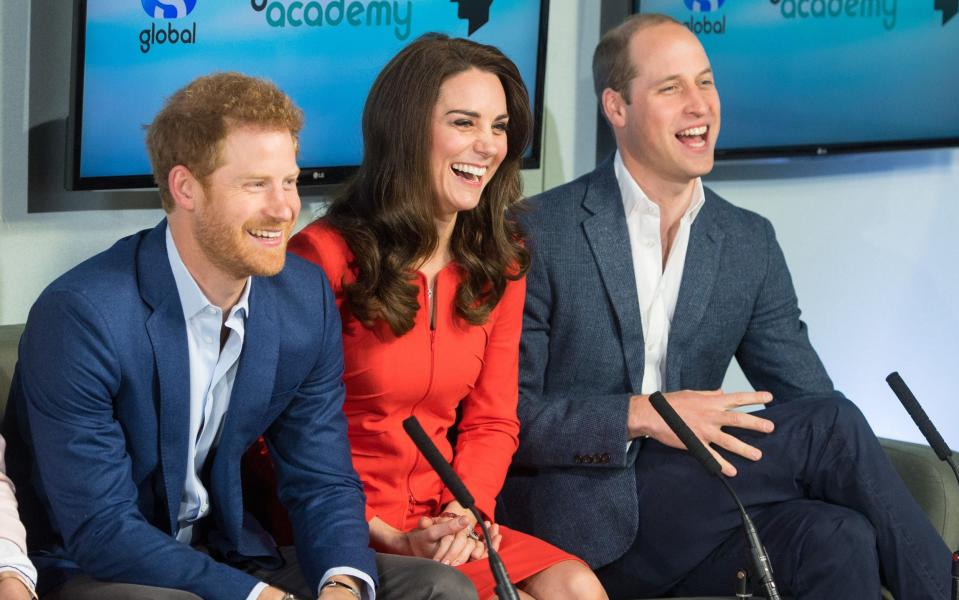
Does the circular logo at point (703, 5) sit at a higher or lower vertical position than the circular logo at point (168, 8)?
higher

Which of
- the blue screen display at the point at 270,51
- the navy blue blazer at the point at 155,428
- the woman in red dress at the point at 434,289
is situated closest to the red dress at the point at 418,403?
the woman in red dress at the point at 434,289

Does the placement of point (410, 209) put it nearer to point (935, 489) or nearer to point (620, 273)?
point (620, 273)

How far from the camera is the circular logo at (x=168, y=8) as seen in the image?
115 inches

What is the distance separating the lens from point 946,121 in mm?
4441

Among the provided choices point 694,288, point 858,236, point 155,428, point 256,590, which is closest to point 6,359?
point 155,428

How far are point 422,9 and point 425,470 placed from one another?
1202 mm

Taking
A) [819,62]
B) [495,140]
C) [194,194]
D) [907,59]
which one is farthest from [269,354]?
[907,59]

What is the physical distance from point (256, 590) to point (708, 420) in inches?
42.4

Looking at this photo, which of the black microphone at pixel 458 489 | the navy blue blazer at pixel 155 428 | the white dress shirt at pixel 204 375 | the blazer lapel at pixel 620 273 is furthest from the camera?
the blazer lapel at pixel 620 273

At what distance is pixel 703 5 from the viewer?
4.04 m

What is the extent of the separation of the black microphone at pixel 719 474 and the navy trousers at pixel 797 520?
20.3 inches

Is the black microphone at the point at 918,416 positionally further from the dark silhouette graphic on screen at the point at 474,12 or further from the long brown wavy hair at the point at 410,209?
the dark silhouette graphic on screen at the point at 474,12

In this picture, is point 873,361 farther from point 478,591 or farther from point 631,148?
point 478,591

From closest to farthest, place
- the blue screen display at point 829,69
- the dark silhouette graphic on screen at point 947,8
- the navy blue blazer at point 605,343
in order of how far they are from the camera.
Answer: the navy blue blazer at point 605,343
the blue screen display at point 829,69
the dark silhouette graphic on screen at point 947,8
